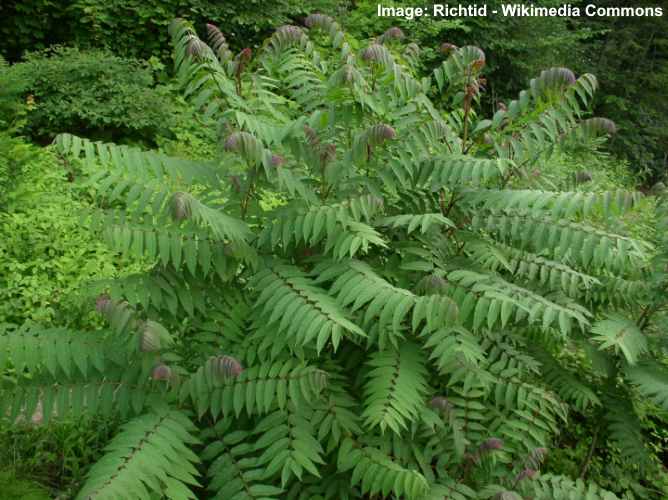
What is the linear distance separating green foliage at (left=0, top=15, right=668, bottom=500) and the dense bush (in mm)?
4462

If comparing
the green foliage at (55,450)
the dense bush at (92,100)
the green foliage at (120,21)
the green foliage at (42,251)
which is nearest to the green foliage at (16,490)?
the green foliage at (55,450)

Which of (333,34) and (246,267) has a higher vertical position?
(333,34)

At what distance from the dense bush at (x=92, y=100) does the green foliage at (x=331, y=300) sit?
4462mm

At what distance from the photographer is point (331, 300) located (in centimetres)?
246

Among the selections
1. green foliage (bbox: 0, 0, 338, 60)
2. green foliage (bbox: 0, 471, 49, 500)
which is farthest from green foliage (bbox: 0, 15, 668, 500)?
green foliage (bbox: 0, 0, 338, 60)

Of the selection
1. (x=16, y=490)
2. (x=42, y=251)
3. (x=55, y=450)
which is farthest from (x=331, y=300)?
(x=42, y=251)

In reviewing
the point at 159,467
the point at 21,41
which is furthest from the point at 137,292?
the point at 21,41

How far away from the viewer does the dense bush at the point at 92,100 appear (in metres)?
6.98

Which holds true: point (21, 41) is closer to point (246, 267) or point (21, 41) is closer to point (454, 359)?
point (246, 267)

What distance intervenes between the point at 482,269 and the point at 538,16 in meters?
9.21

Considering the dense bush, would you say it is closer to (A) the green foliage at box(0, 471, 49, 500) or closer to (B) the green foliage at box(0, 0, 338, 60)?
(B) the green foliage at box(0, 0, 338, 60)

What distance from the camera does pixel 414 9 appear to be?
10.4m

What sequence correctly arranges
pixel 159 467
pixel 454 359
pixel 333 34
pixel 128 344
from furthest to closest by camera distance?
pixel 333 34 → pixel 454 359 → pixel 128 344 → pixel 159 467

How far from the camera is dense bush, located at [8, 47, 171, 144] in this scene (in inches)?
275
